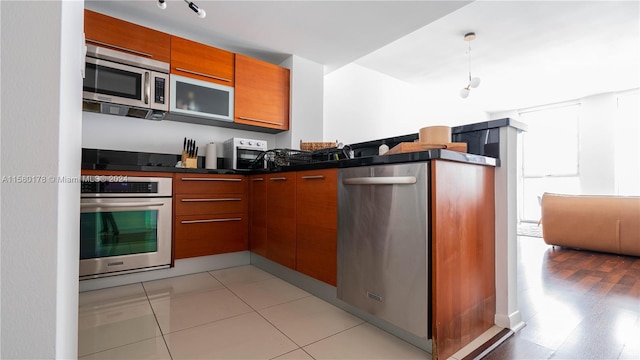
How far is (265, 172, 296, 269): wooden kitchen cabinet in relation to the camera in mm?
2041

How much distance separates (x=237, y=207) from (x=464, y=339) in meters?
1.99

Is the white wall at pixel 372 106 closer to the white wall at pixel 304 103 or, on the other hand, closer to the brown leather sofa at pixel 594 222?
the white wall at pixel 304 103

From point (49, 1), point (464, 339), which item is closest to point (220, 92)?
point (49, 1)

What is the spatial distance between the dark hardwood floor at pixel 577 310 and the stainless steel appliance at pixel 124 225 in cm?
223

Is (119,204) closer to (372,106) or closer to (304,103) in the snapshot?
(304,103)

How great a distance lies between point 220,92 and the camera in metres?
2.79

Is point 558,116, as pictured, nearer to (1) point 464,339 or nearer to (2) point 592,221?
(2) point 592,221

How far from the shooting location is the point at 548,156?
681cm

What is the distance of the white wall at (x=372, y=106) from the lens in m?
3.96

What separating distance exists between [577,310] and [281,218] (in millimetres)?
1956

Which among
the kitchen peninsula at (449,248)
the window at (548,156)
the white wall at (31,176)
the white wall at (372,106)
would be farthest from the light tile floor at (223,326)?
the window at (548,156)

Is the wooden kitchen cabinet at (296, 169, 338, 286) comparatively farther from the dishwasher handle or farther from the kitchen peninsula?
the dishwasher handle

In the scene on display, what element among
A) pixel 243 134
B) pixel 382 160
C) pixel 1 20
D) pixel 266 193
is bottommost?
pixel 266 193

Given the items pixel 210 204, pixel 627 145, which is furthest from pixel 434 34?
pixel 627 145
